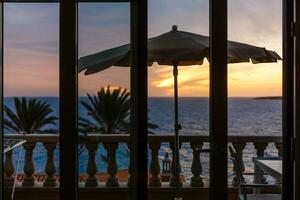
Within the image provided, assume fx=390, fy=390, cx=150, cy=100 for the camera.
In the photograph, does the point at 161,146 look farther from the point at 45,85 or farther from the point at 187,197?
the point at 45,85

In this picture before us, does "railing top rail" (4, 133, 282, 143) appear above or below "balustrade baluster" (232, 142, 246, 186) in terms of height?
above

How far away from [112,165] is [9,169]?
0.74 metres

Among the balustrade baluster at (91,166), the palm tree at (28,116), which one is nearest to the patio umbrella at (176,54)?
the palm tree at (28,116)

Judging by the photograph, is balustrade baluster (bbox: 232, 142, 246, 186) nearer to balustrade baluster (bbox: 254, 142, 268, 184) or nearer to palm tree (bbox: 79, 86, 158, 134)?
balustrade baluster (bbox: 254, 142, 268, 184)

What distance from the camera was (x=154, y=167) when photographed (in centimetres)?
276

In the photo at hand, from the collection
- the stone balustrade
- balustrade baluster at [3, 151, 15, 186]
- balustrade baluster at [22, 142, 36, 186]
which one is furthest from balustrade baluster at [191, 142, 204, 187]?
balustrade baluster at [3, 151, 15, 186]

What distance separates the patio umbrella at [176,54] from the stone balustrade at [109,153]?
0.16m

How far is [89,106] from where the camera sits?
2.77 m

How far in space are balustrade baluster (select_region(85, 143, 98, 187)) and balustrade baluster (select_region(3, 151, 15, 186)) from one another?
0.55 meters

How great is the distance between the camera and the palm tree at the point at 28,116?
9.09 ft

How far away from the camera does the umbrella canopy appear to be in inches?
107

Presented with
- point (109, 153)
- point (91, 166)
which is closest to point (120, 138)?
point (109, 153)

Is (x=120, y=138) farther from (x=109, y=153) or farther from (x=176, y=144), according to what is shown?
(x=176, y=144)

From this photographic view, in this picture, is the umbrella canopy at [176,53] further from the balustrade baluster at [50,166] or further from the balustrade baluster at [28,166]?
A: the balustrade baluster at [28,166]
